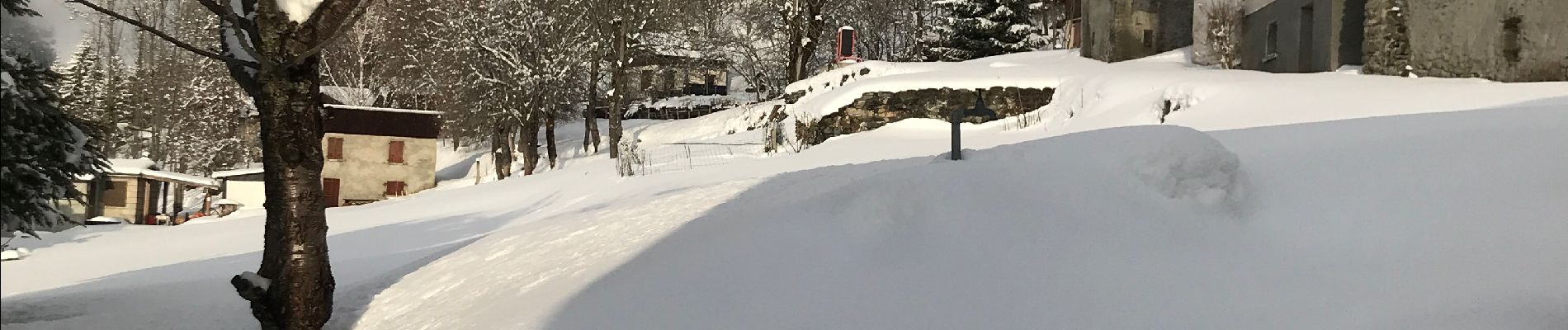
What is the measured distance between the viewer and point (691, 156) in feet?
57.9

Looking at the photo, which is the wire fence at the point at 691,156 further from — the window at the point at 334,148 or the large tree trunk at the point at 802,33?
the window at the point at 334,148

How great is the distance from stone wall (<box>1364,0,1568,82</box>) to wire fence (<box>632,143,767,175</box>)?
899 cm

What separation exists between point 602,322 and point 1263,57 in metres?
16.8

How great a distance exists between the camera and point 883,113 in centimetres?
1770

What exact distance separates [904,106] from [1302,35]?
6806 mm

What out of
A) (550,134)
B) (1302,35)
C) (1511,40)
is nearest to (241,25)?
(1511,40)

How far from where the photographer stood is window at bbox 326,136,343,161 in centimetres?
3144

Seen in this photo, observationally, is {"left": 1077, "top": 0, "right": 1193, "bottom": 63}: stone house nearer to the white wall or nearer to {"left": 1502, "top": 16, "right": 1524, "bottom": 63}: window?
{"left": 1502, "top": 16, "right": 1524, "bottom": 63}: window

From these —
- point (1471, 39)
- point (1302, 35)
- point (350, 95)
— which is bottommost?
point (1471, 39)

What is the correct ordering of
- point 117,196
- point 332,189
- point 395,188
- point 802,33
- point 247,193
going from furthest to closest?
point 395,188, point 332,189, point 247,193, point 802,33, point 117,196

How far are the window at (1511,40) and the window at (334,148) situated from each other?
31.3m

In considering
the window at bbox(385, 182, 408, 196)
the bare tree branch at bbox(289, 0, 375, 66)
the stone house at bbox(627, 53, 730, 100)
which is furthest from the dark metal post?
the stone house at bbox(627, 53, 730, 100)

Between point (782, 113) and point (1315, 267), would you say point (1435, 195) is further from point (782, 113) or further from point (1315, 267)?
point (782, 113)

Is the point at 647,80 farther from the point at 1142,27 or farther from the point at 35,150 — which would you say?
the point at 35,150
